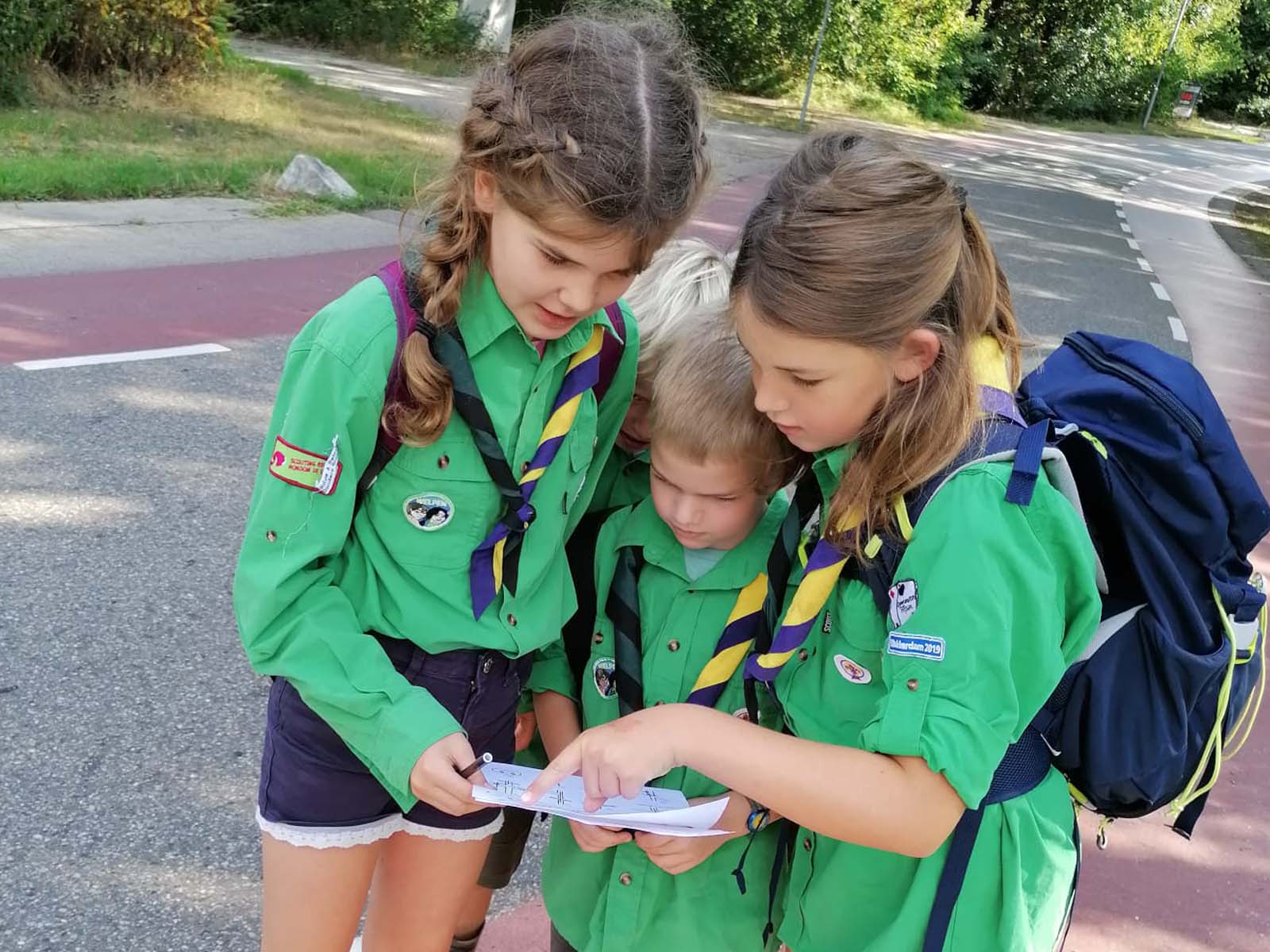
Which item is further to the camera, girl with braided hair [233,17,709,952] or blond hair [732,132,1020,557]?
girl with braided hair [233,17,709,952]

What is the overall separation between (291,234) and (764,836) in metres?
7.17

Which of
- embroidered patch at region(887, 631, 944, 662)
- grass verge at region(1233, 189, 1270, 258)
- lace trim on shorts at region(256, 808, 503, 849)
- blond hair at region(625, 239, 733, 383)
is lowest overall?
grass verge at region(1233, 189, 1270, 258)

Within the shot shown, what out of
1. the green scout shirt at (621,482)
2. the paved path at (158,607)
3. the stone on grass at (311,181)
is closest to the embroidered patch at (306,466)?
the green scout shirt at (621,482)

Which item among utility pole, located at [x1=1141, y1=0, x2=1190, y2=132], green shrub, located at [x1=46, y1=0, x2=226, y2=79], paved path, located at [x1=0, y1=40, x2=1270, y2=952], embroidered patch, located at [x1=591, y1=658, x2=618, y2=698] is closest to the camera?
embroidered patch, located at [x1=591, y1=658, x2=618, y2=698]

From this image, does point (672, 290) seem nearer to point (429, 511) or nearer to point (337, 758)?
point (429, 511)

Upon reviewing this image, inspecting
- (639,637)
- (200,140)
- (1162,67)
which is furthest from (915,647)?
(1162,67)

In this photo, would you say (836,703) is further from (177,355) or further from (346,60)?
(346,60)

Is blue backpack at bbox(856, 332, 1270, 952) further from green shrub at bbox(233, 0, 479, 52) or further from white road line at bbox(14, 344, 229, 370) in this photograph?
green shrub at bbox(233, 0, 479, 52)

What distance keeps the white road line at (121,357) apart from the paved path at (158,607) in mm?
53

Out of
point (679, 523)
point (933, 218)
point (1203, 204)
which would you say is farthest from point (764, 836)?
point (1203, 204)

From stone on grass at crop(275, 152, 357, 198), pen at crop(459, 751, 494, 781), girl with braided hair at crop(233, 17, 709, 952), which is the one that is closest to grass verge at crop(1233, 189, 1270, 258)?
stone on grass at crop(275, 152, 357, 198)

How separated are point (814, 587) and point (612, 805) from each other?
0.38 meters

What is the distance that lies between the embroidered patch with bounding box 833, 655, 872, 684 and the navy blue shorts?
51cm

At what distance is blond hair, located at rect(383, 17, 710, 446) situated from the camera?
1.54m
